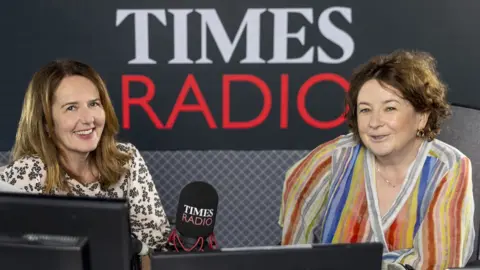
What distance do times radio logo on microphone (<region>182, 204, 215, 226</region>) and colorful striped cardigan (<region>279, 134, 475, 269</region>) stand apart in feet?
1.80

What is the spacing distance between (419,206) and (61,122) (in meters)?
1.15

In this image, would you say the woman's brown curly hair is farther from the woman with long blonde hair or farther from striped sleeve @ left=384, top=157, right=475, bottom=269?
the woman with long blonde hair

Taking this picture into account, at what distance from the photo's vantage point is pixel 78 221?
126 cm

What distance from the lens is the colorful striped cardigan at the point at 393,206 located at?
6.53 ft

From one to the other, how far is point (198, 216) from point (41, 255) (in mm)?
573

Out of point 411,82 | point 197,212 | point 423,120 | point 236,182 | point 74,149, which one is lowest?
point 236,182

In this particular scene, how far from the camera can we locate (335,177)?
2.21 m

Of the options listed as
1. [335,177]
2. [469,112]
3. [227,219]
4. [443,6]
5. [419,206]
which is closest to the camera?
[419,206]

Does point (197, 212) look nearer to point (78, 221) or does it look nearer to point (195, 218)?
point (195, 218)

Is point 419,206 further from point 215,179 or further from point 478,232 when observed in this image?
point 215,179

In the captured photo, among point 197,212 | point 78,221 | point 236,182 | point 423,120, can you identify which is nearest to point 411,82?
point 423,120

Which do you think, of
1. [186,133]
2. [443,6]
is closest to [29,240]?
[186,133]

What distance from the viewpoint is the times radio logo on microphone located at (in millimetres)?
1703

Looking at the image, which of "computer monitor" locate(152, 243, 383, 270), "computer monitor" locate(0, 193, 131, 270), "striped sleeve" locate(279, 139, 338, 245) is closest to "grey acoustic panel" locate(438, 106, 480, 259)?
"striped sleeve" locate(279, 139, 338, 245)
